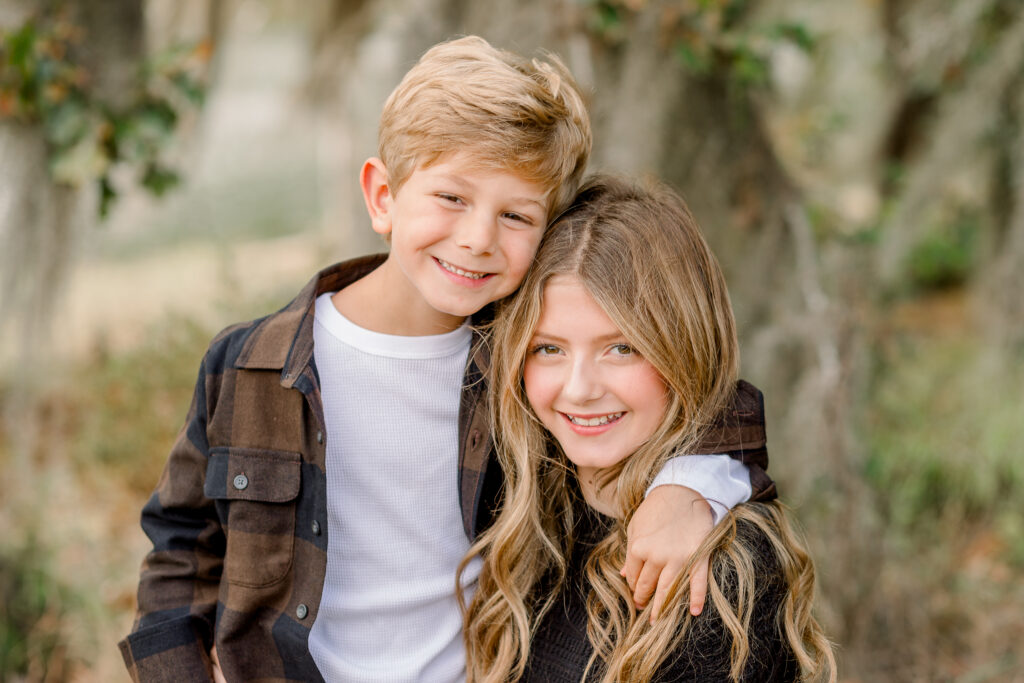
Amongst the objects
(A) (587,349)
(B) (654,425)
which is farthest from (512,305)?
(B) (654,425)

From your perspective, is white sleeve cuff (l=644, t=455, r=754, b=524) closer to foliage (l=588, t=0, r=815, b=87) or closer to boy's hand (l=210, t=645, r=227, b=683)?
boy's hand (l=210, t=645, r=227, b=683)

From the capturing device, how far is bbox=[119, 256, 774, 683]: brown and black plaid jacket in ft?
5.70

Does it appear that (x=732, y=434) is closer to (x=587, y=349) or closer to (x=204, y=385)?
(x=587, y=349)

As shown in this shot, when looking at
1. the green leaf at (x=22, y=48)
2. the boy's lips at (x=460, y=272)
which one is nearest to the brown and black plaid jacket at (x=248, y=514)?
the boy's lips at (x=460, y=272)

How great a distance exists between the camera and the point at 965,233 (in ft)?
24.2

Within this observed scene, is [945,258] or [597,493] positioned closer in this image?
[597,493]

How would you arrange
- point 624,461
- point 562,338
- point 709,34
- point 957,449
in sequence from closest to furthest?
1. point 562,338
2. point 624,461
3. point 709,34
4. point 957,449

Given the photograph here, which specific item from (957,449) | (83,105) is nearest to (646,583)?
(83,105)

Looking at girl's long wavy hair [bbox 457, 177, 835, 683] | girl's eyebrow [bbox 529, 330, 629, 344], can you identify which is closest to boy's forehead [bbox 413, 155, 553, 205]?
girl's long wavy hair [bbox 457, 177, 835, 683]

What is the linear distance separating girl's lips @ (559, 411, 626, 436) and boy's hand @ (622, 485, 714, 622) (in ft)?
0.52

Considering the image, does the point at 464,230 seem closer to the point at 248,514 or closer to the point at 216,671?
the point at 248,514

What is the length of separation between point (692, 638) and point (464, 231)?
0.86m

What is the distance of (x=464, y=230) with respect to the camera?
165 cm

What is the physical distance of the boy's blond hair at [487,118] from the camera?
5.36 ft
